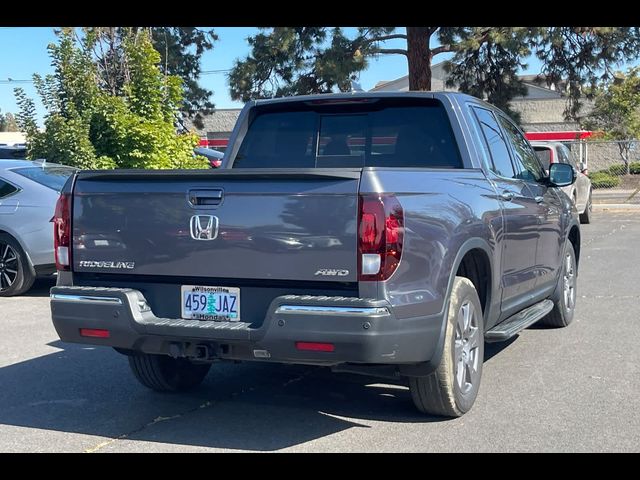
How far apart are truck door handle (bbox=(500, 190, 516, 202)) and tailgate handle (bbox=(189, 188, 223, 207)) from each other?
219 cm

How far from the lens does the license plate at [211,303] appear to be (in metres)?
4.61

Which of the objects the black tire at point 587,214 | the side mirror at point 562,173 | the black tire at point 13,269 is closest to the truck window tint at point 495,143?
the side mirror at point 562,173

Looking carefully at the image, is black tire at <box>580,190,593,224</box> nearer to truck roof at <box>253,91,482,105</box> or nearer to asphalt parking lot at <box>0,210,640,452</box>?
asphalt parking lot at <box>0,210,640,452</box>

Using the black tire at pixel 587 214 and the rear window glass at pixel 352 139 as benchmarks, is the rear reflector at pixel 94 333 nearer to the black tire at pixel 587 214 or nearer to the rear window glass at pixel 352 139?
the rear window glass at pixel 352 139

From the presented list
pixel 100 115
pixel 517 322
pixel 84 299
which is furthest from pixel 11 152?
pixel 517 322

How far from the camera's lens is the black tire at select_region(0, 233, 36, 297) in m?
9.73

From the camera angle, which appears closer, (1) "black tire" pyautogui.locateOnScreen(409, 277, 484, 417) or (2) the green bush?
(1) "black tire" pyautogui.locateOnScreen(409, 277, 484, 417)

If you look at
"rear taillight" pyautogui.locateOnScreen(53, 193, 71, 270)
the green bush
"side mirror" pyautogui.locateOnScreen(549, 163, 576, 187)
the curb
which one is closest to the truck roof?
"side mirror" pyautogui.locateOnScreen(549, 163, 576, 187)

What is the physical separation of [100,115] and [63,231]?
8880 mm

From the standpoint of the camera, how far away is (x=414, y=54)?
68.1 feet

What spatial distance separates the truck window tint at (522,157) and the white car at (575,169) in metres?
7.10


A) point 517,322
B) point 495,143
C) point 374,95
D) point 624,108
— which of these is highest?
point 624,108

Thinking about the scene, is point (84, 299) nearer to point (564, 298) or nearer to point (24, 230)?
point (564, 298)
